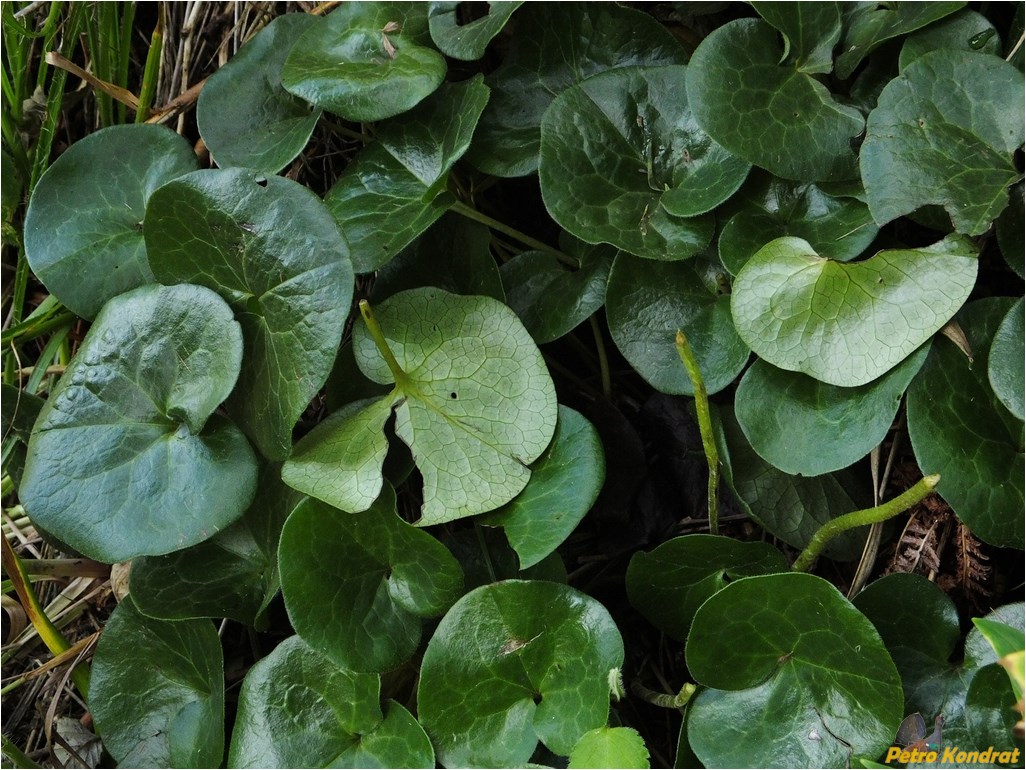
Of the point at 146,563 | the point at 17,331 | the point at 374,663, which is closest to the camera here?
the point at 374,663

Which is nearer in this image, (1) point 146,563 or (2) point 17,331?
(1) point 146,563

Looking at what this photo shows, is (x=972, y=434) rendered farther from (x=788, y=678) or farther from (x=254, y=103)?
(x=254, y=103)

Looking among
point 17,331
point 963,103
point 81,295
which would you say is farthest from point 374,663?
point 963,103

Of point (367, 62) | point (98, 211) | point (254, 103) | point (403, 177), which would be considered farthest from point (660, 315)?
point (98, 211)

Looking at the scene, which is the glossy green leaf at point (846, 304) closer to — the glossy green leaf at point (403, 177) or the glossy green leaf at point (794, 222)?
the glossy green leaf at point (794, 222)

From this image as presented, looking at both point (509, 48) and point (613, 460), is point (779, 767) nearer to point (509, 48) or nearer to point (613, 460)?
point (613, 460)

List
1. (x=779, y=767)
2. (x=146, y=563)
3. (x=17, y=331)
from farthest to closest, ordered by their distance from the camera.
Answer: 1. (x=17, y=331)
2. (x=146, y=563)
3. (x=779, y=767)

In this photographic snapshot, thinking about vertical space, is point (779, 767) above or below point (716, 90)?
below


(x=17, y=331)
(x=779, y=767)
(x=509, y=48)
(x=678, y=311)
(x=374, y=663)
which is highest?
(x=509, y=48)

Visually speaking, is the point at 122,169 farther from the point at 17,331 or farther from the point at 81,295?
the point at 17,331
